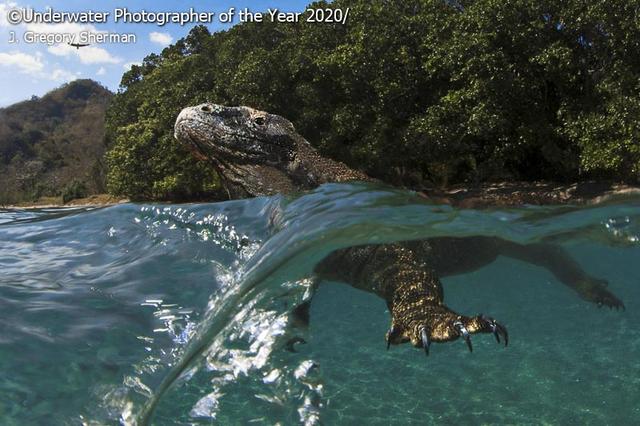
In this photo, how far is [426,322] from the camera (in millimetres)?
4027

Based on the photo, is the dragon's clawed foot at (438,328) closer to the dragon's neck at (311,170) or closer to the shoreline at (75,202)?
the dragon's neck at (311,170)

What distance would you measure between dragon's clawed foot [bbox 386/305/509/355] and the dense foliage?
10.9 m

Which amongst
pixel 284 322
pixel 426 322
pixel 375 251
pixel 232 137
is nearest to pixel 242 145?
pixel 232 137

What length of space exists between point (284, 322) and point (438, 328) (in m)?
1.50

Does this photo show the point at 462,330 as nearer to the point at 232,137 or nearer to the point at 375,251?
the point at 375,251

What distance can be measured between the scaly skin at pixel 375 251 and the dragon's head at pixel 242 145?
13 mm

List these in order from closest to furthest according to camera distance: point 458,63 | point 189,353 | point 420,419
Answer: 1. point 189,353
2. point 420,419
3. point 458,63

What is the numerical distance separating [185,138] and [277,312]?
10.5ft

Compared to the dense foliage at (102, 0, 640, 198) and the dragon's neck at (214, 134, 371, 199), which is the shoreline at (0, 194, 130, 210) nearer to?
the dense foliage at (102, 0, 640, 198)

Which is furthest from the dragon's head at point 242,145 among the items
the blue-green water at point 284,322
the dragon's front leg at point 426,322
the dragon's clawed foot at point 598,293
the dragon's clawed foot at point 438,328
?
the dragon's clawed foot at point 598,293

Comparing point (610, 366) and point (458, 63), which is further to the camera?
point (458, 63)

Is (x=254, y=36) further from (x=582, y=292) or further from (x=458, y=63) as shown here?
(x=582, y=292)

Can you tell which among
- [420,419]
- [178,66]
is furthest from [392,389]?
[178,66]

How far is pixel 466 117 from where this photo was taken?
607 inches
